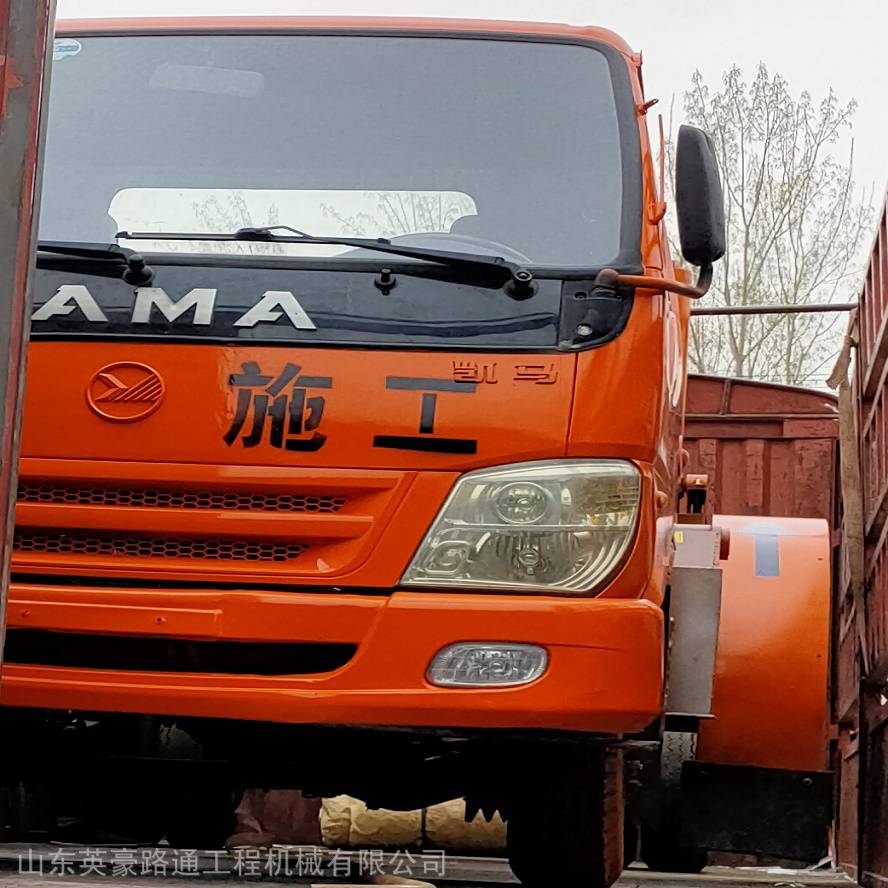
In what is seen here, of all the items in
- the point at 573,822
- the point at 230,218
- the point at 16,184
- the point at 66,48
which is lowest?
the point at 573,822

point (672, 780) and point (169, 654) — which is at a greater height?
point (169, 654)

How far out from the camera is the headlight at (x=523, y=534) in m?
3.13

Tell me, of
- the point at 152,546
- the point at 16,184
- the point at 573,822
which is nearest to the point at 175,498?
the point at 152,546

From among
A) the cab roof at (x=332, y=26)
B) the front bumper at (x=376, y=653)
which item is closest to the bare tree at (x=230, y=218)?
the cab roof at (x=332, y=26)

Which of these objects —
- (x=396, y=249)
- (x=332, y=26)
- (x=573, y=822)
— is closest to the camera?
(x=396, y=249)

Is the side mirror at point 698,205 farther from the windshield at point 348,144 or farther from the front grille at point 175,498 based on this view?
the front grille at point 175,498

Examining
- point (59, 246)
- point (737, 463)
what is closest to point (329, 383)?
point (59, 246)

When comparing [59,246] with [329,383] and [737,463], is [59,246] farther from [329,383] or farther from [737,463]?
[737,463]

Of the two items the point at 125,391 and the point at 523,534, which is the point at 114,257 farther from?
the point at 523,534

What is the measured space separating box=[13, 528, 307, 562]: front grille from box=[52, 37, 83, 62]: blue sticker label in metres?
1.43

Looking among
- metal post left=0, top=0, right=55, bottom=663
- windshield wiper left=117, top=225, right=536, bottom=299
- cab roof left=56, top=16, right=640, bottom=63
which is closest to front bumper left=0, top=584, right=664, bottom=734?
windshield wiper left=117, top=225, right=536, bottom=299

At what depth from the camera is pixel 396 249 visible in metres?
3.35

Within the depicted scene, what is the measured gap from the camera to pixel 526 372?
320 centimetres

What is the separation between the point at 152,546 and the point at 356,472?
476mm
